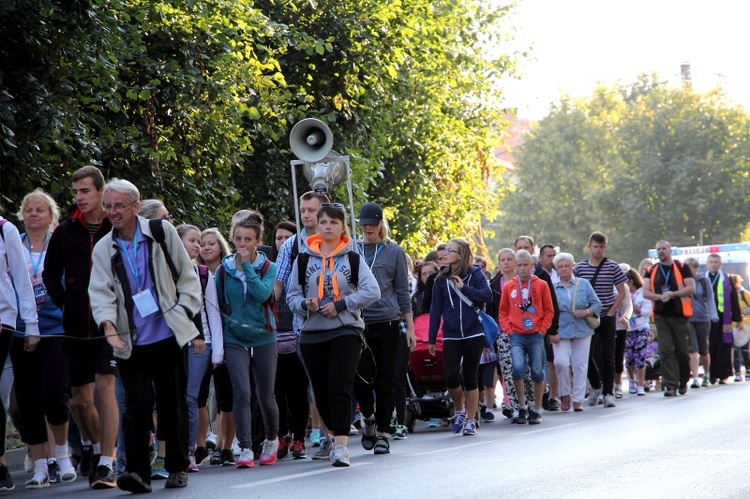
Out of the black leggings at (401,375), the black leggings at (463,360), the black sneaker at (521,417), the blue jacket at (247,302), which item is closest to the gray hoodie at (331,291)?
the blue jacket at (247,302)

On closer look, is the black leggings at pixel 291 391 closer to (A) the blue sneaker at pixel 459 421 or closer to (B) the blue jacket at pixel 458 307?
(B) the blue jacket at pixel 458 307

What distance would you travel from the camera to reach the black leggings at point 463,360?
13.2m

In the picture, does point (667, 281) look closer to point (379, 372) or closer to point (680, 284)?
point (680, 284)

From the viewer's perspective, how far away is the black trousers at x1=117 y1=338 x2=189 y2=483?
27.9 ft

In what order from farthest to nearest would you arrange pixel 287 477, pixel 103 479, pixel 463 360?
1. pixel 463 360
2. pixel 287 477
3. pixel 103 479

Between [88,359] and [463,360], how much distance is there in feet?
15.7

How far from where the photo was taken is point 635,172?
66.8 m

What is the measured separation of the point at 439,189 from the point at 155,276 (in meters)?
20.8

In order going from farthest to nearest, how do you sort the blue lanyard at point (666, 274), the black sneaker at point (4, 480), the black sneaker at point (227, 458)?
the blue lanyard at point (666, 274) < the black sneaker at point (227, 458) < the black sneaker at point (4, 480)

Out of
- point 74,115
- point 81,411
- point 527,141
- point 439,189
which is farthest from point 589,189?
point 81,411

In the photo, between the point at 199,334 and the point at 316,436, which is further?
the point at 316,436

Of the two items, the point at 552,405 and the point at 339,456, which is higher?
the point at 339,456

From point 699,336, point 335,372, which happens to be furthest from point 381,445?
point 699,336

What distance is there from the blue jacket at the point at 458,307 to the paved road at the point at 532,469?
3.39 feet
